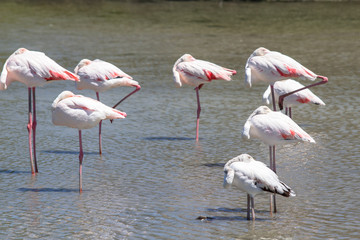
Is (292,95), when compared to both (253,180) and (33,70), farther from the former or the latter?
(253,180)

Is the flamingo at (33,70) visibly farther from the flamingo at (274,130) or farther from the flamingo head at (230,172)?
the flamingo head at (230,172)

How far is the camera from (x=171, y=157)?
750 centimetres

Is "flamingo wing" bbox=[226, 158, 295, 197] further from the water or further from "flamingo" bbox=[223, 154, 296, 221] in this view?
the water

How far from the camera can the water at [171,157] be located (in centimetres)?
536

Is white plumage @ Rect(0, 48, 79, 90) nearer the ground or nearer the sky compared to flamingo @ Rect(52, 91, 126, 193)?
nearer the sky

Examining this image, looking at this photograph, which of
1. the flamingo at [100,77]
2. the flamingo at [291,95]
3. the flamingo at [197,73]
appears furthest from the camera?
the flamingo at [291,95]

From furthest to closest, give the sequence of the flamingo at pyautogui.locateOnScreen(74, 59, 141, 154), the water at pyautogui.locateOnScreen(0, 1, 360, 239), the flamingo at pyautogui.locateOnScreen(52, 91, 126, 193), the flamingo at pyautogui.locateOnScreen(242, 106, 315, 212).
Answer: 1. the flamingo at pyautogui.locateOnScreen(74, 59, 141, 154)
2. the flamingo at pyautogui.locateOnScreen(52, 91, 126, 193)
3. the flamingo at pyautogui.locateOnScreen(242, 106, 315, 212)
4. the water at pyautogui.locateOnScreen(0, 1, 360, 239)

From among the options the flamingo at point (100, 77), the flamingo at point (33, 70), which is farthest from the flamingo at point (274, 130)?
the flamingo at point (100, 77)

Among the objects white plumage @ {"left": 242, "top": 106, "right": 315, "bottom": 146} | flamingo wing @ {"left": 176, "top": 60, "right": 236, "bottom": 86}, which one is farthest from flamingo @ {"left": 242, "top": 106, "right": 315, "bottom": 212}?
flamingo wing @ {"left": 176, "top": 60, "right": 236, "bottom": 86}

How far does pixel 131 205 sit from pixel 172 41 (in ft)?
35.1

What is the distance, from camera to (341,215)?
5500 millimetres

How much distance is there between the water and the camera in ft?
17.6

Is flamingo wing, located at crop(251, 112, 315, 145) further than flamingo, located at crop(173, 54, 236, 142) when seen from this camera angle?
No

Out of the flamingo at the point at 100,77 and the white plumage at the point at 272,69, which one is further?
the flamingo at the point at 100,77
